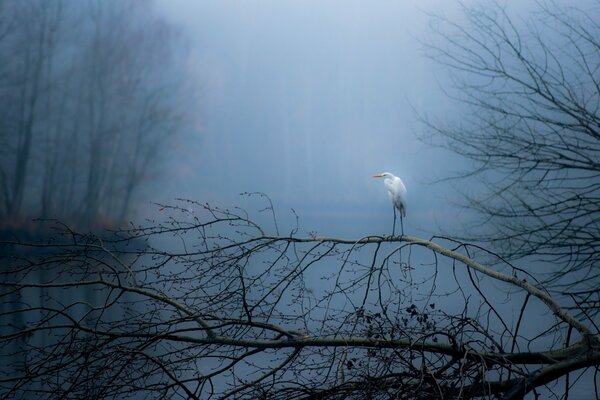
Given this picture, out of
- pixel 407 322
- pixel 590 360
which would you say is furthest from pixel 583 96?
pixel 407 322

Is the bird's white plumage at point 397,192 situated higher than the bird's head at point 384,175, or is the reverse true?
the bird's head at point 384,175

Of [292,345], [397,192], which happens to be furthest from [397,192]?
[292,345]

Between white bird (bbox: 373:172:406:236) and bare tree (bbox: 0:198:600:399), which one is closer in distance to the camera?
bare tree (bbox: 0:198:600:399)

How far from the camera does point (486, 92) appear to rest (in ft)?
11.8

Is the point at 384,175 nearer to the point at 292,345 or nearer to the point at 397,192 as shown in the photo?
the point at 397,192

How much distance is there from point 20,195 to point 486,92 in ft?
9.63

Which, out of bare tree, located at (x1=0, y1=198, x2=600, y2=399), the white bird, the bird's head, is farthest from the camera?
the bird's head

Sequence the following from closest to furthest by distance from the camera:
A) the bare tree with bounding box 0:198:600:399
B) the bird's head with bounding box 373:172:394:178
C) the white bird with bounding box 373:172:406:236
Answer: the bare tree with bounding box 0:198:600:399 → the white bird with bounding box 373:172:406:236 → the bird's head with bounding box 373:172:394:178

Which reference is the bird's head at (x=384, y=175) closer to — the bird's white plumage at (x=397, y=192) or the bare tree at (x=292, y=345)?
the bird's white plumage at (x=397, y=192)

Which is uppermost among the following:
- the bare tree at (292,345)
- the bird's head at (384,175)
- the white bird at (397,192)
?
the bird's head at (384,175)

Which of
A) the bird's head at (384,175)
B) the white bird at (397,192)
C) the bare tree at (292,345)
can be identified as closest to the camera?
the bare tree at (292,345)

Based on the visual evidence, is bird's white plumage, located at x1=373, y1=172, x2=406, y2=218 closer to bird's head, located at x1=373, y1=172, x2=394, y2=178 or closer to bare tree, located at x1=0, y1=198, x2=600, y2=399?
bird's head, located at x1=373, y1=172, x2=394, y2=178

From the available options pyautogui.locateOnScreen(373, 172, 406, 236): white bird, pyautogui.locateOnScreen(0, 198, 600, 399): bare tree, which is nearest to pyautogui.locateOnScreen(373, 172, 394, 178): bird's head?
pyautogui.locateOnScreen(373, 172, 406, 236): white bird

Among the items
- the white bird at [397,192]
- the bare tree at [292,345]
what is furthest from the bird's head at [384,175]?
the bare tree at [292,345]
